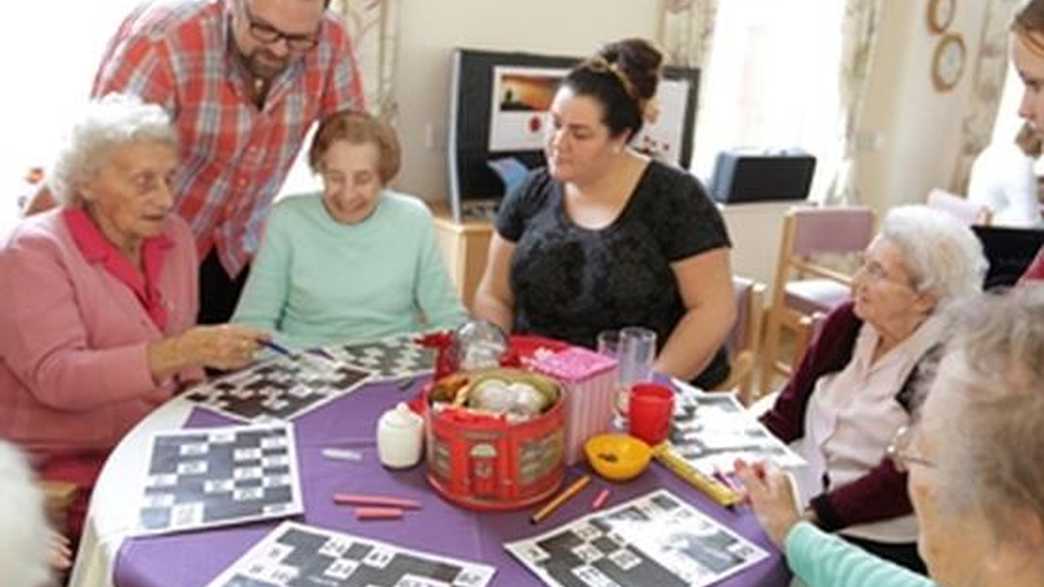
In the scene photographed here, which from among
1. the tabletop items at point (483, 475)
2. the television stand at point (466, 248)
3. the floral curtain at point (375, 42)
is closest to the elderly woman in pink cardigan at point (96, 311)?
the tabletop items at point (483, 475)

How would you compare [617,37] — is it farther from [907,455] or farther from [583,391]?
[907,455]

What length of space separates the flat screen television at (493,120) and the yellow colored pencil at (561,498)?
2268 millimetres

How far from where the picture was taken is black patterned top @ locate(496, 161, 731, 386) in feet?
6.79

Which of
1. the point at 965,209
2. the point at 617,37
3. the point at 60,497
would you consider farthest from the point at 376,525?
the point at 965,209

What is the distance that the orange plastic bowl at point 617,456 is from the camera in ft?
4.58

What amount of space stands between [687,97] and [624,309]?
7.75 ft

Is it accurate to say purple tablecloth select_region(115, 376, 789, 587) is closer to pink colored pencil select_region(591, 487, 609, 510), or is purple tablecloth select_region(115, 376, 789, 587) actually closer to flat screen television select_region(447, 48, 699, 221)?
pink colored pencil select_region(591, 487, 609, 510)

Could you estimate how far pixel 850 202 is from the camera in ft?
16.0

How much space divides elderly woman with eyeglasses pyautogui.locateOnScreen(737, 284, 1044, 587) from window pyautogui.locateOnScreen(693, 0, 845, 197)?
12.0 feet

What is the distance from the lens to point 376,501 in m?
1.28

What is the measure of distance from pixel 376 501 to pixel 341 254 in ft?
2.98

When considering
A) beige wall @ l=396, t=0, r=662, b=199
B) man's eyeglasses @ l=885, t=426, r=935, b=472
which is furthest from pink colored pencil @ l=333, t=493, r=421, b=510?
beige wall @ l=396, t=0, r=662, b=199

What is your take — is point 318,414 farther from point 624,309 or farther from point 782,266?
point 782,266

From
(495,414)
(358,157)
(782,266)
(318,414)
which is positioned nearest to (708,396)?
(495,414)
